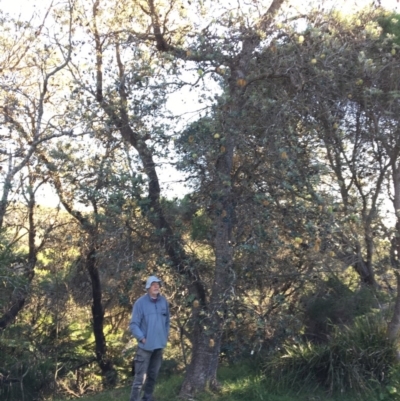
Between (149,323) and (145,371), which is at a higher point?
(149,323)

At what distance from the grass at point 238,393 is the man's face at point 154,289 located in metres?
1.73

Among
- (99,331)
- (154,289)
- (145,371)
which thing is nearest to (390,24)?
(154,289)

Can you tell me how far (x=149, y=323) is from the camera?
24.9ft

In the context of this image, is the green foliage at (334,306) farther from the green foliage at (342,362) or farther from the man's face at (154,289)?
the man's face at (154,289)

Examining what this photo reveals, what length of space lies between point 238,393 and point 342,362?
1.55 meters

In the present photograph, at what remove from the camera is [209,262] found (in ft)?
30.0

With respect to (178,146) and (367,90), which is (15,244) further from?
(367,90)

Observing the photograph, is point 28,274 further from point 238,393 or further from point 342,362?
point 342,362

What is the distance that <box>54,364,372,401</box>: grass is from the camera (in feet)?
27.4

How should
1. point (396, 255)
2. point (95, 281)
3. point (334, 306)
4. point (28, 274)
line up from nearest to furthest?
point (396, 255), point (334, 306), point (28, 274), point (95, 281)

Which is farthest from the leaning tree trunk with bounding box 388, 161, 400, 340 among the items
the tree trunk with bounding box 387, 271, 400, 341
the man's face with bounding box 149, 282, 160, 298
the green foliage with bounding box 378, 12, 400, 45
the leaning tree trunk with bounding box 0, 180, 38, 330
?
the leaning tree trunk with bounding box 0, 180, 38, 330

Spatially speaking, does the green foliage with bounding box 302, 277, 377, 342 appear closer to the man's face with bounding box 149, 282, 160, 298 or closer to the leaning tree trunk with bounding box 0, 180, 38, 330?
the man's face with bounding box 149, 282, 160, 298

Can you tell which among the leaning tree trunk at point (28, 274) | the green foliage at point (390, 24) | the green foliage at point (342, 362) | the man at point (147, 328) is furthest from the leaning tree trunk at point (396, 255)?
the leaning tree trunk at point (28, 274)

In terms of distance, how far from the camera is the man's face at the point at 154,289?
300 inches
